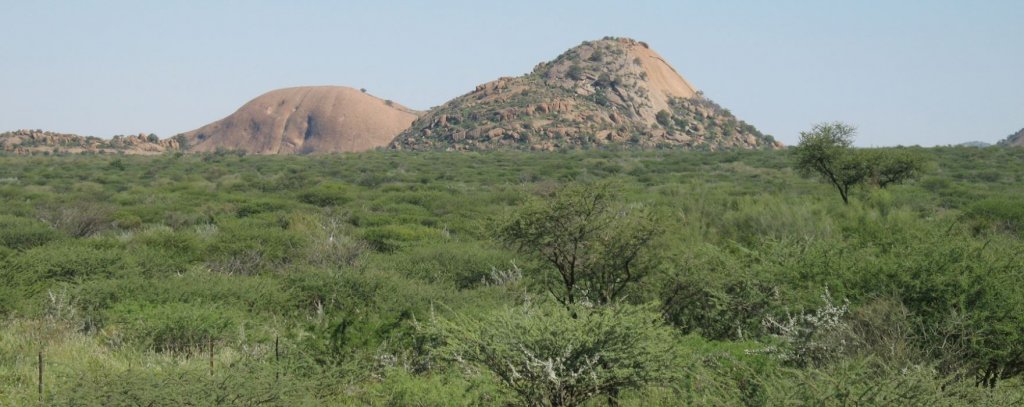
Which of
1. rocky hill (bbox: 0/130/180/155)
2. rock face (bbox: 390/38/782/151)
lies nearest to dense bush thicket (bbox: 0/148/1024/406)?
rock face (bbox: 390/38/782/151)

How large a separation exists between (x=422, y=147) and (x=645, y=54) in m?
47.3

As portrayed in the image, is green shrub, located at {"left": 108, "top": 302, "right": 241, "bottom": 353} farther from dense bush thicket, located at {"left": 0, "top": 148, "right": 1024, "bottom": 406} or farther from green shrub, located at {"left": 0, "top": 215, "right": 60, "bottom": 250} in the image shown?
green shrub, located at {"left": 0, "top": 215, "right": 60, "bottom": 250}

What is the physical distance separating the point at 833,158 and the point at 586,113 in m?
68.8

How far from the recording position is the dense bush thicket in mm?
8555

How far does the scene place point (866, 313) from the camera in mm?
10523

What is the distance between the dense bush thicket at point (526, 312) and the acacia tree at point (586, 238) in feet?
0.19

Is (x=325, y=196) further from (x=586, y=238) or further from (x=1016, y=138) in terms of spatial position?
(x=1016, y=138)

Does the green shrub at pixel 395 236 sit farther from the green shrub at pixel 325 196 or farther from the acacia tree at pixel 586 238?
the green shrub at pixel 325 196

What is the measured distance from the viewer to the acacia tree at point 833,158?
30.8 metres

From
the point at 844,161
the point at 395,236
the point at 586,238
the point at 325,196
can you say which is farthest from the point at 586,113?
the point at 586,238

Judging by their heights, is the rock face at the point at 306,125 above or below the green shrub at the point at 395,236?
above

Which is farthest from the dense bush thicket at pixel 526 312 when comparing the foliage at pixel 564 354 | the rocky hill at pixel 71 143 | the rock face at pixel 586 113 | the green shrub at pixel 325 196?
the rocky hill at pixel 71 143

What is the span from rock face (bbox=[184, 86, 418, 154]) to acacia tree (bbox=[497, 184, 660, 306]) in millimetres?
136199

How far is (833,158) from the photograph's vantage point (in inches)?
1219
